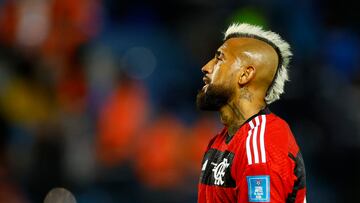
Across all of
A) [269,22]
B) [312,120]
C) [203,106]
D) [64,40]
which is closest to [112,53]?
[64,40]

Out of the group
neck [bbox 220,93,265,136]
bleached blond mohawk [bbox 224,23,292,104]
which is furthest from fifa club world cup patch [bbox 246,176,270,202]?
bleached blond mohawk [bbox 224,23,292,104]

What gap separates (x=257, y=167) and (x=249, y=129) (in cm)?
34

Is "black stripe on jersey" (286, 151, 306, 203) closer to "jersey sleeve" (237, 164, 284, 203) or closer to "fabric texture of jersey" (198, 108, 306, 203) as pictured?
"fabric texture of jersey" (198, 108, 306, 203)

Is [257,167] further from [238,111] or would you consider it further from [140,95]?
[140,95]

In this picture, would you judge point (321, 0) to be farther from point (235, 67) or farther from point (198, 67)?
point (235, 67)

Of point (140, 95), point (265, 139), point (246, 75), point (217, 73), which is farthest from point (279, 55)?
point (140, 95)

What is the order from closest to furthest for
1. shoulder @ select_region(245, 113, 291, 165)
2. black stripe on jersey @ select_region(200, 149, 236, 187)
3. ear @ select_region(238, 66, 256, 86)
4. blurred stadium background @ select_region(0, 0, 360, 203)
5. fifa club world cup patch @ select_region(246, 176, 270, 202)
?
fifa club world cup patch @ select_region(246, 176, 270, 202), shoulder @ select_region(245, 113, 291, 165), black stripe on jersey @ select_region(200, 149, 236, 187), ear @ select_region(238, 66, 256, 86), blurred stadium background @ select_region(0, 0, 360, 203)

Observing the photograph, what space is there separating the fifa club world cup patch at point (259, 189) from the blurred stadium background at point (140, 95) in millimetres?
4154

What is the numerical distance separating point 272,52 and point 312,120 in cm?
408

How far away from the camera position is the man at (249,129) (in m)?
3.29

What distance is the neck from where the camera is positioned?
3.68 meters

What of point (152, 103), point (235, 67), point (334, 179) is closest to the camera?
point (235, 67)

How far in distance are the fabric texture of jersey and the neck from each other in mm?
39

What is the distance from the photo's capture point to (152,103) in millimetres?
8102
